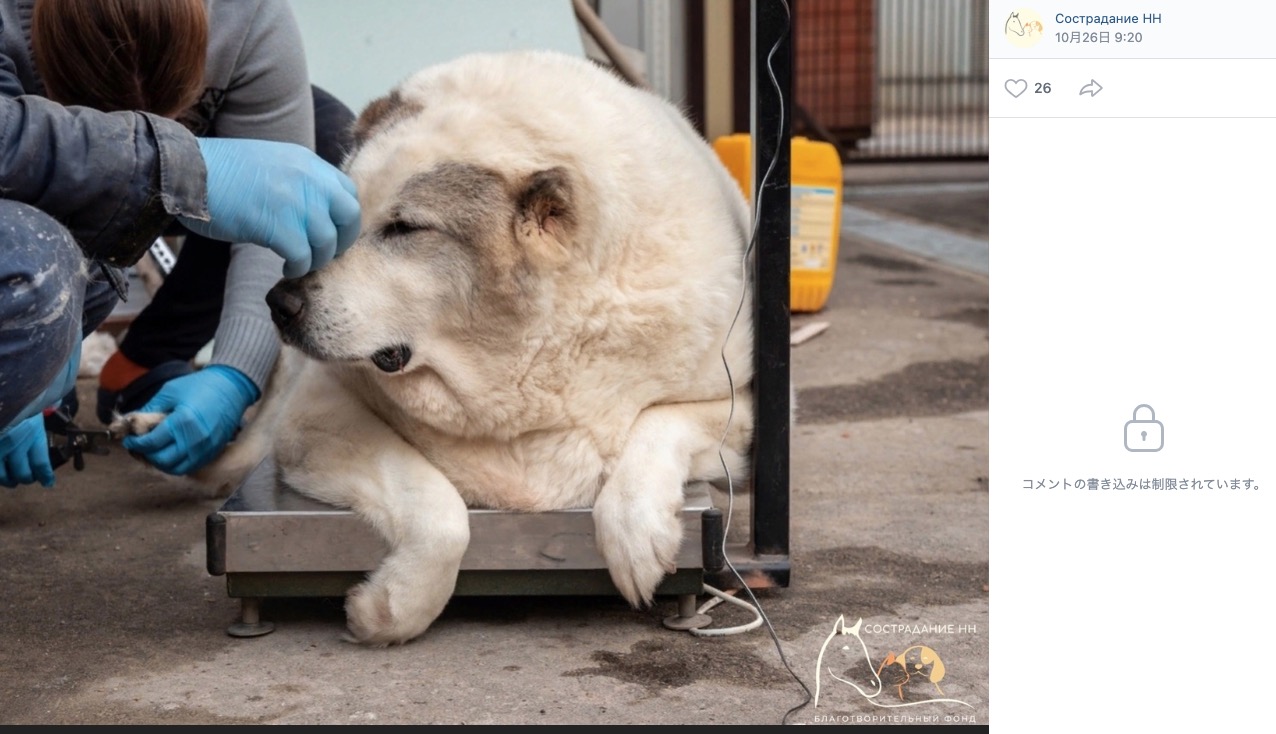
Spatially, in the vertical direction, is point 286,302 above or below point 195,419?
above

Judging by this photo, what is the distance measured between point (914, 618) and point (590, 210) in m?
0.92

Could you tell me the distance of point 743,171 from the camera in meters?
5.52

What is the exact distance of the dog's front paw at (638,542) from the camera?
2.30m

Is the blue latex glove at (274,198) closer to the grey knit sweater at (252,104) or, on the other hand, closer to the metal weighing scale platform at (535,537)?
the metal weighing scale platform at (535,537)

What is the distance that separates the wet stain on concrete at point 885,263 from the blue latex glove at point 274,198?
15.0 ft

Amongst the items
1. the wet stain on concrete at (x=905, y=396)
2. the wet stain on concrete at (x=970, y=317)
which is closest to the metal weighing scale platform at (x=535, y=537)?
the wet stain on concrete at (x=905, y=396)

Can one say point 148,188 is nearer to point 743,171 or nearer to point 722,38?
point 743,171

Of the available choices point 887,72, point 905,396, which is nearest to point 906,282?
point 905,396

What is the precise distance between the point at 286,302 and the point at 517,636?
699 mm

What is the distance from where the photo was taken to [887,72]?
13.9m

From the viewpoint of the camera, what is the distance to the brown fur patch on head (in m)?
2.55
